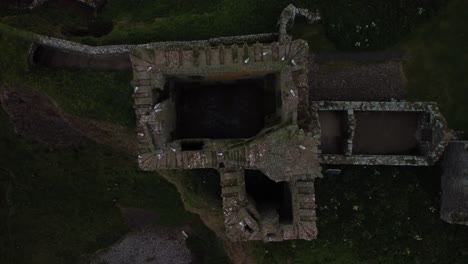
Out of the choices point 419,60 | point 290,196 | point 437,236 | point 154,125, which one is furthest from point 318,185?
point 154,125

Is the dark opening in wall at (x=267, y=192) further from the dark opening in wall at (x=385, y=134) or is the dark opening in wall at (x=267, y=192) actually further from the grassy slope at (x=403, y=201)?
the dark opening in wall at (x=385, y=134)

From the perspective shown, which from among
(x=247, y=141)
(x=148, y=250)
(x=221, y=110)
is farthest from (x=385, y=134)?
(x=148, y=250)

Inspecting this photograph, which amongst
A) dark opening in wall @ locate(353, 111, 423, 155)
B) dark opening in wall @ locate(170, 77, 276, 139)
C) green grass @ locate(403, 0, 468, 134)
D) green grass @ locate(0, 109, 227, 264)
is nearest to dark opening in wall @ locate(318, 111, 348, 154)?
dark opening in wall @ locate(353, 111, 423, 155)

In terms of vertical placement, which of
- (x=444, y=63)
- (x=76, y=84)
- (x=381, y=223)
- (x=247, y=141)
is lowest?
(x=381, y=223)

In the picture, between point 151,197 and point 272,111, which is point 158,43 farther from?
point 151,197

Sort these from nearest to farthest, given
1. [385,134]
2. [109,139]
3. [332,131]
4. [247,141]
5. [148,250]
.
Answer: [247,141] < [332,131] < [385,134] < [109,139] < [148,250]

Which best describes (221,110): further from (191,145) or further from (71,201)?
(71,201)
